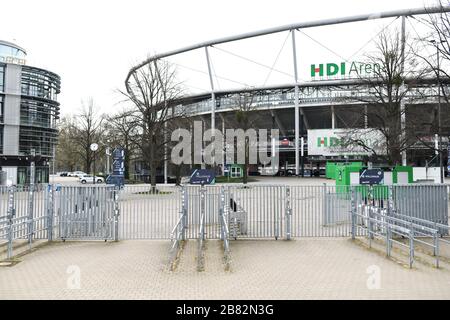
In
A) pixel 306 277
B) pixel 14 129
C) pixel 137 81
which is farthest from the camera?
pixel 14 129

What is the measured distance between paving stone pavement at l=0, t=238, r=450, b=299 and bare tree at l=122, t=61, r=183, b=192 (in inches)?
889

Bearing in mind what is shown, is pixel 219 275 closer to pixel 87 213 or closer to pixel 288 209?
pixel 288 209

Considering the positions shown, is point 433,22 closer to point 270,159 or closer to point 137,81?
point 137,81

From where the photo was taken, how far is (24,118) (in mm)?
45562

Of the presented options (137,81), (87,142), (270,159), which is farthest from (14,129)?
(270,159)

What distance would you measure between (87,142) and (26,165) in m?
8.56

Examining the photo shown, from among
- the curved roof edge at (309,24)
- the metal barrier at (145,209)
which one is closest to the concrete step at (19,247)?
the metal barrier at (145,209)

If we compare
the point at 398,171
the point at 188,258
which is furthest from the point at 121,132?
the point at 188,258

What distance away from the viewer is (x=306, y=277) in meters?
7.85

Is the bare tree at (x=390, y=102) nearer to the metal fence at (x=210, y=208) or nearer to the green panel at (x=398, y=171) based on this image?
the green panel at (x=398, y=171)

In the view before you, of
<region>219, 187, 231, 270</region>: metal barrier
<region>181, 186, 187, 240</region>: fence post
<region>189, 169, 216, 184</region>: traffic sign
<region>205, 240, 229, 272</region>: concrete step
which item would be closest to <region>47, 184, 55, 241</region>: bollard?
<region>181, 186, 187, 240</region>: fence post

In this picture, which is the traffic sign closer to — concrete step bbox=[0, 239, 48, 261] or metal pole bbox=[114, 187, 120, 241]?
metal pole bbox=[114, 187, 120, 241]

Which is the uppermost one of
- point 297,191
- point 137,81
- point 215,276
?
point 137,81

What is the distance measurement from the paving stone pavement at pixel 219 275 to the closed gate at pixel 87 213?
100cm
